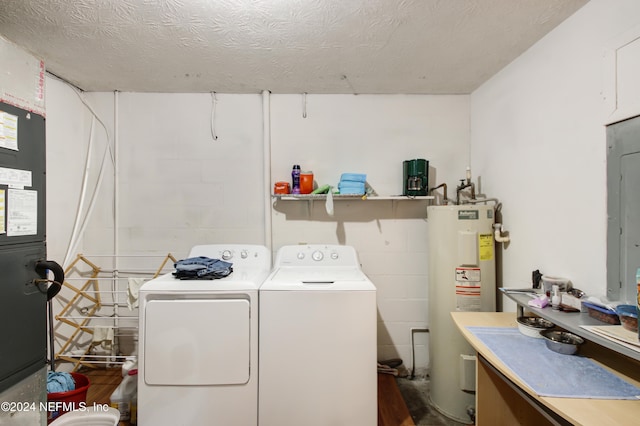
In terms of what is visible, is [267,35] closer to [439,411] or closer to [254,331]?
[254,331]

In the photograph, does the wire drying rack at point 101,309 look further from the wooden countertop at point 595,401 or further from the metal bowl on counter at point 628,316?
the metal bowl on counter at point 628,316

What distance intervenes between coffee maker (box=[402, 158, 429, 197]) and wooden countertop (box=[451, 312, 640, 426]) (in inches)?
43.7

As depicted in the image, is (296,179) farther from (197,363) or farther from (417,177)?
(197,363)

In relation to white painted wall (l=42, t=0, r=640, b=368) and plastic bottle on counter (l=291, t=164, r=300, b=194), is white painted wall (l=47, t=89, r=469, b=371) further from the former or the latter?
plastic bottle on counter (l=291, t=164, r=300, b=194)

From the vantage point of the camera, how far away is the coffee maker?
2307 millimetres

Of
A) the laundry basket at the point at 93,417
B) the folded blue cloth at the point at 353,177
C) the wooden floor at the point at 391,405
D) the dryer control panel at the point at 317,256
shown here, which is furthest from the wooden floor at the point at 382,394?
the folded blue cloth at the point at 353,177

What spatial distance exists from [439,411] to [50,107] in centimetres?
371

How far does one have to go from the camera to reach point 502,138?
206 cm

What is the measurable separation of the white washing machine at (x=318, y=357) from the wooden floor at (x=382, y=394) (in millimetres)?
408

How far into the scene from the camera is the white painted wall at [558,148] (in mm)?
1337

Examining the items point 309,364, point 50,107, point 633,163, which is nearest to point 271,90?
point 50,107

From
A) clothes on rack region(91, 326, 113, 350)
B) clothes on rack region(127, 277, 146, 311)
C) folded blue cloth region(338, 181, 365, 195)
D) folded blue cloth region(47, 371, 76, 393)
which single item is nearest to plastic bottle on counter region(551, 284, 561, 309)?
folded blue cloth region(338, 181, 365, 195)

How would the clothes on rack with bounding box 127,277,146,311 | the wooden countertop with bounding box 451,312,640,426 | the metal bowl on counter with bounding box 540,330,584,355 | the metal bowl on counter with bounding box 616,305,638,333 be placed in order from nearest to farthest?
1. the wooden countertop with bounding box 451,312,640,426
2. the metal bowl on counter with bounding box 616,305,638,333
3. the metal bowl on counter with bounding box 540,330,584,355
4. the clothes on rack with bounding box 127,277,146,311

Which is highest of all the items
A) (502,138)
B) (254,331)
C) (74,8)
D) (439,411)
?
(74,8)
